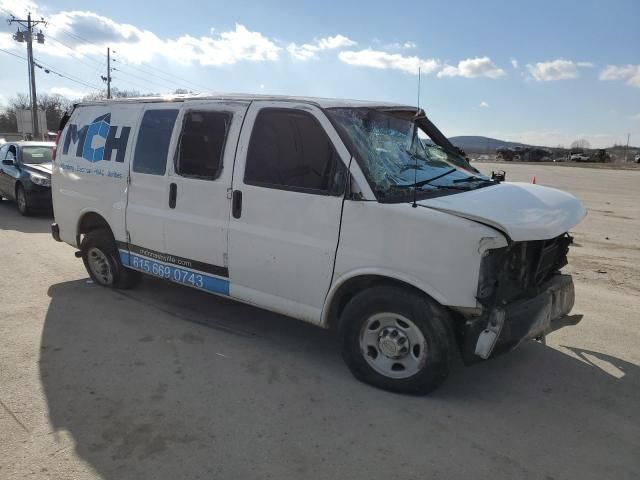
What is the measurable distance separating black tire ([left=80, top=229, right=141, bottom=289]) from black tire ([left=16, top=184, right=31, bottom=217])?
6.30 metres

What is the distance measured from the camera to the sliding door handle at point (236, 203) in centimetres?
423

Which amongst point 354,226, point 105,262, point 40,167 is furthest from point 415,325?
point 40,167

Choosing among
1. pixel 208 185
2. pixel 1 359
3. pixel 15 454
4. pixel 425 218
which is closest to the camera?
pixel 15 454

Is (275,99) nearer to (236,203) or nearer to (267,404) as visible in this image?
(236,203)

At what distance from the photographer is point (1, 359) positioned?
4105mm

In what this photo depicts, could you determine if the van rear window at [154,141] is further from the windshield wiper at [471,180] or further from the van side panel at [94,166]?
the windshield wiper at [471,180]

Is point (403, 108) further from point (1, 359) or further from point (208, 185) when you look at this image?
point (1, 359)

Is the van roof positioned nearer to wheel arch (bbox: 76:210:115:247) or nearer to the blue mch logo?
the blue mch logo

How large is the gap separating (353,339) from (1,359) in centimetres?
277

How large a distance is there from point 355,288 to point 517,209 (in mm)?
1259

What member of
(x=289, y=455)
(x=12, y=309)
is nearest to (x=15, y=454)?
(x=289, y=455)

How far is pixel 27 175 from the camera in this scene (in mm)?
11414

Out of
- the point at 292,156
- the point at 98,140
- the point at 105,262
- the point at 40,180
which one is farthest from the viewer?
the point at 40,180

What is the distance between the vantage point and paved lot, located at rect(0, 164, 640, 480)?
115 inches
